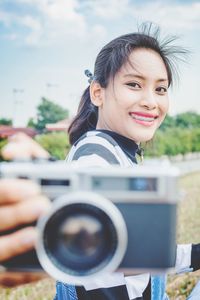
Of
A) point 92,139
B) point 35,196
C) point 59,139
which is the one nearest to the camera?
point 35,196

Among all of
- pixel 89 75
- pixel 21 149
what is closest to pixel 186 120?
pixel 89 75

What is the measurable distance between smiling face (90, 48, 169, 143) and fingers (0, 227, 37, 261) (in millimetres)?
410

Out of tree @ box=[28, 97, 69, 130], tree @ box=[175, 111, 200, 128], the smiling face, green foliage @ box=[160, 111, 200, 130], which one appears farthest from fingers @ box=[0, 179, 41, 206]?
tree @ box=[175, 111, 200, 128]

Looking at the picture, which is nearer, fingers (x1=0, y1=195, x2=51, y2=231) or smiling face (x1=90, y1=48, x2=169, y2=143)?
fingers (x1=0, y1=195, x2=51, y2=231)

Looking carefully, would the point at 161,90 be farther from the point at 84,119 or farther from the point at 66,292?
the point at 66,292

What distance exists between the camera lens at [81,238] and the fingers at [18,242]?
0.01 meters

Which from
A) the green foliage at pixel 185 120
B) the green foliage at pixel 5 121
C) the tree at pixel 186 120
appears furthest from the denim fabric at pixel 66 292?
the tree at pixel 186 120

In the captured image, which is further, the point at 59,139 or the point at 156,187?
the point at 59,139

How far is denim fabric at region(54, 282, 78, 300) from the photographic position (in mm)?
1093

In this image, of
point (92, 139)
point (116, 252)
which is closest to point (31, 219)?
point (116, 252)

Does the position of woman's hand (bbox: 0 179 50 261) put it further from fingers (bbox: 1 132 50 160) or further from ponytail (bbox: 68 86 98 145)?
ponytail (bbox: 68 86 98 145)

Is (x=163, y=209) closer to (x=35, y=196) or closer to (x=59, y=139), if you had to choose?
(x=35, y=196)

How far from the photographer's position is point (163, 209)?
770 millimetres

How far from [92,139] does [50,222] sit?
0.29 m
